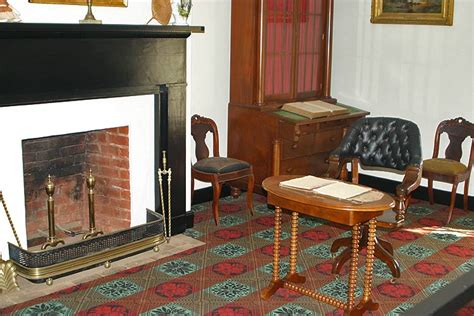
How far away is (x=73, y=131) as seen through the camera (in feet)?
16.6

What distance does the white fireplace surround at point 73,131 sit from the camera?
4.68 m

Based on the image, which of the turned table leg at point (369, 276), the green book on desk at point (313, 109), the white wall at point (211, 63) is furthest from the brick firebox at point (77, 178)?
the turned table leg at point (369, 276)

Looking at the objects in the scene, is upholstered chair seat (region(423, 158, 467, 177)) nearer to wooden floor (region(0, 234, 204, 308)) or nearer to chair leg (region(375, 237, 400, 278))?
chair leg (region(375, 237, 400, 278))

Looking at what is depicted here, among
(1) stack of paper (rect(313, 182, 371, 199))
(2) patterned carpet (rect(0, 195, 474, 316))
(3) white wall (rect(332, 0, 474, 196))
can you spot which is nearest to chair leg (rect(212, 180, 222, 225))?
(2) patterned carpet (rect(0, 195, 474, 316))

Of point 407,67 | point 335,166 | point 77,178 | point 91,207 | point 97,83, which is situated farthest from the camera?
point 407,67

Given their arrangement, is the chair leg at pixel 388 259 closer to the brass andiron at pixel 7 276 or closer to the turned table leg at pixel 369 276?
the turned table leg at pixel 369 276

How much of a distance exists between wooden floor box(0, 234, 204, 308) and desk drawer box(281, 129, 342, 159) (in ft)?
4.71

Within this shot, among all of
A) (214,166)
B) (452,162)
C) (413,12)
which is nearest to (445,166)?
(452,162)

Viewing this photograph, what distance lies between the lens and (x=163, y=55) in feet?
17.9

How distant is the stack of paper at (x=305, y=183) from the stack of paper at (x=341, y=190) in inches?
2.2

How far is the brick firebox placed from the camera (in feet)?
17.5

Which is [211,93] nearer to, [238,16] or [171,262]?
[238,16]

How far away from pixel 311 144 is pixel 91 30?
9.16 ft

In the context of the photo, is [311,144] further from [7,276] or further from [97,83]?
[7,276]
